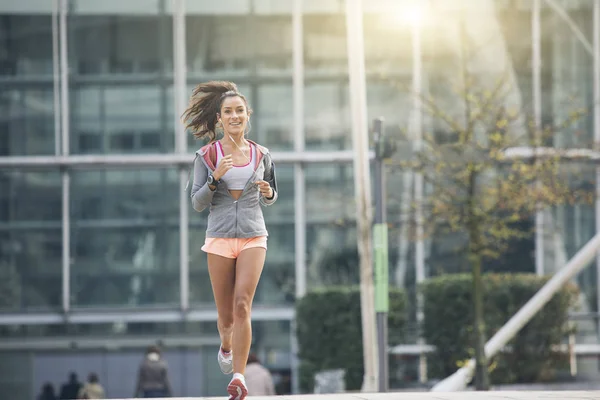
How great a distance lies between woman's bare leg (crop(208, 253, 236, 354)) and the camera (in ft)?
23.3

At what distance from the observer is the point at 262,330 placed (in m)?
21.5

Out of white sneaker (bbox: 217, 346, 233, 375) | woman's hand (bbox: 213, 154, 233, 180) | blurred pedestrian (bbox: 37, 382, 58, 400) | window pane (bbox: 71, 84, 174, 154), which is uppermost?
window pane (bbox: 71, 84, 174, 154)

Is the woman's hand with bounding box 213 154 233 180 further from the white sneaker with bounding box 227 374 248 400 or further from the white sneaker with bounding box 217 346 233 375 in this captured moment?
the white sneaker with bounding box 217 346 233 375

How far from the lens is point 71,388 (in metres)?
20.6

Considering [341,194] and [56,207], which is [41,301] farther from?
[341,194]

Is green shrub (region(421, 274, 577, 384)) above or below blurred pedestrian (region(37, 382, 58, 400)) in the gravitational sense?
above

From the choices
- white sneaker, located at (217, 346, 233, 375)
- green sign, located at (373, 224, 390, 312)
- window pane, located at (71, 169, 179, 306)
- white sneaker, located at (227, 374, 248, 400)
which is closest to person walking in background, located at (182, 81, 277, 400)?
white sneaker, located at (227, 374, 248, 400)

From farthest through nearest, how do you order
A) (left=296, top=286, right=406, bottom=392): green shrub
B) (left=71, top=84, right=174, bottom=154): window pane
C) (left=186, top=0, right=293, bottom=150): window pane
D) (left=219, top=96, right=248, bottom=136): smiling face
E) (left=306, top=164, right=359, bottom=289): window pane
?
(left=186, top=0, right=293, bottom=150): window pane
(left=71, top=84, right=174, bottom=154): window pane
(left=306, top=164, right=359, bottom=289): window pane
(left=296, top=286, right=406, bottom=392): green shrub
(left=219, top=96, right=248, bottom=136): smiling face

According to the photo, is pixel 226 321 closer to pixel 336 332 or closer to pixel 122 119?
pixel 336 332

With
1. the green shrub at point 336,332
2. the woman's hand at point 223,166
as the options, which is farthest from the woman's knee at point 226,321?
the green shrub at point 336,332

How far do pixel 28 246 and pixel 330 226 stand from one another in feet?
16.5

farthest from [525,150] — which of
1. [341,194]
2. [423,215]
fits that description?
[423,215]

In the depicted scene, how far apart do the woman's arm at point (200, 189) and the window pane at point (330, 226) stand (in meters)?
14.5

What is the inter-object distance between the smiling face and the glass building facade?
14498 mm
